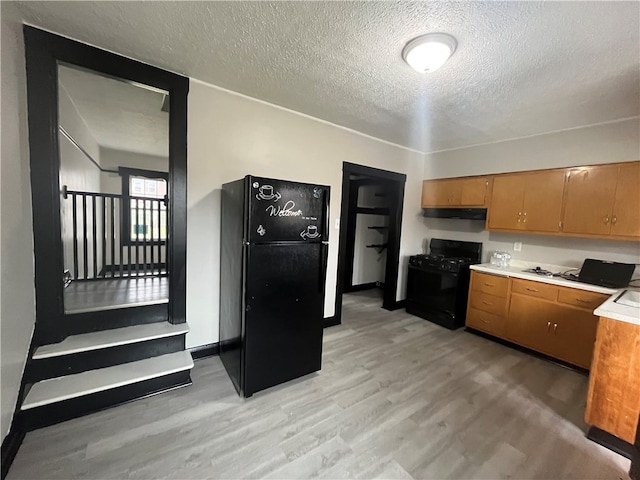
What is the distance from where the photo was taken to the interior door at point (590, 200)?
264cm

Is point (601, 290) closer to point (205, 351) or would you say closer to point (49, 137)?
point (205, 351)

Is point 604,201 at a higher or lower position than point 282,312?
higher

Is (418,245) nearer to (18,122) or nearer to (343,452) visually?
(343,452)

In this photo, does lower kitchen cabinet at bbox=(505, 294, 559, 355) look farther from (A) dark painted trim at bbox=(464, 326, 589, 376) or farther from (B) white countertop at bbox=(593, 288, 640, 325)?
(B) white countertop at bbox=(593, 288, 640, 325)

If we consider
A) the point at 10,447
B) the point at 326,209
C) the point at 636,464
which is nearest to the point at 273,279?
the point at 326,209

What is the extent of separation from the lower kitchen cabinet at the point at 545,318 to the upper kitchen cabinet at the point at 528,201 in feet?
2.29

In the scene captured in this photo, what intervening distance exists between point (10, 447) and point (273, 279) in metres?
1.70

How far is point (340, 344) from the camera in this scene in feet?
10.00

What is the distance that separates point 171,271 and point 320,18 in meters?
2.22

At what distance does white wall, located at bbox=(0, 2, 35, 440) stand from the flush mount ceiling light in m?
2.31

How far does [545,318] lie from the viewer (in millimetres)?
2830

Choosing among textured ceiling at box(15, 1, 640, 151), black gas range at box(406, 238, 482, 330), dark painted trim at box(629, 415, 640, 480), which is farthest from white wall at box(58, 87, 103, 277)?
black gas range at box(406, 238, 482, 330)

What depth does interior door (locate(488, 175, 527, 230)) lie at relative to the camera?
3.24 metres

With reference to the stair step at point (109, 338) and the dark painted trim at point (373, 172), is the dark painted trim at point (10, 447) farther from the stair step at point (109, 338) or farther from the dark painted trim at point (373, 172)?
the dark painted trim at point (373, 172)
